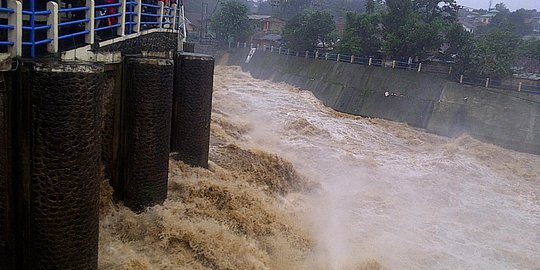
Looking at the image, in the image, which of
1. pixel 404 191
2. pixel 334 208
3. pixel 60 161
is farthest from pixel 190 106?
pixel 404 191

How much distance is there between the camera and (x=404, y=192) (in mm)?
14023

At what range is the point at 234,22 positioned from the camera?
49500mm

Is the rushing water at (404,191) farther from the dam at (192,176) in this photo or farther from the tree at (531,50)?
the tree at (531,50)

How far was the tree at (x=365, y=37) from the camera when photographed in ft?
105

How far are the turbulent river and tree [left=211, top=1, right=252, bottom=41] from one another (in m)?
29.7

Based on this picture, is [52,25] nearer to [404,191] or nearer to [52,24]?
[52,24]

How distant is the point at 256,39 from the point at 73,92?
155 ft

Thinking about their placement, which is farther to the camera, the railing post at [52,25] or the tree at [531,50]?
the tree at [531,50]

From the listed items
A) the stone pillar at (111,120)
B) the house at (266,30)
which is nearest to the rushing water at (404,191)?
the stone pillar at (111,120)

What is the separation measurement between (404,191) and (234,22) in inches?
1511

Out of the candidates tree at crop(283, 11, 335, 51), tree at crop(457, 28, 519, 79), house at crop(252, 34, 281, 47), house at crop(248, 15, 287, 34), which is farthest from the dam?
house at crop(248, 15, 287, 34)

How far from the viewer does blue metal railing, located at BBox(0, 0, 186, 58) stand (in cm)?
500

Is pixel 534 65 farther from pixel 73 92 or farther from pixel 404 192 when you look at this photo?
pixel 73 92

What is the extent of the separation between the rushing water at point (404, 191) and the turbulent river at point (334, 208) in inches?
1.8
